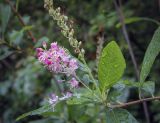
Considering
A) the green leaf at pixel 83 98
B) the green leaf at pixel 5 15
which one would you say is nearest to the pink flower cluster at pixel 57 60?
the green leaf at pixel 83 98

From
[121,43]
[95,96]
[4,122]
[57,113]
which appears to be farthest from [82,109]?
[4,122]

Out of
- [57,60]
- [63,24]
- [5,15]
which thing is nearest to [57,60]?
[57,60]

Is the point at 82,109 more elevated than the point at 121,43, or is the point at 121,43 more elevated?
the point at 121,43

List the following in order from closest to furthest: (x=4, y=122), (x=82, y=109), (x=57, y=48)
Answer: (x=57, y=48)
(x=82, y=109)
(x=4, y=122)

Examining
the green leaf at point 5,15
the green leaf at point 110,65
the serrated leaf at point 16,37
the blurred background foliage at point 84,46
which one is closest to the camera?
the green leaf at point 110,65

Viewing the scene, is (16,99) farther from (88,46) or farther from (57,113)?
(57,113)

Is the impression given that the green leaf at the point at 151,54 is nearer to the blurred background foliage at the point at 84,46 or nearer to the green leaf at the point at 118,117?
the green leaf at the point at 118,117

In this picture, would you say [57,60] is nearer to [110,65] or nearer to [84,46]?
[110,65]
